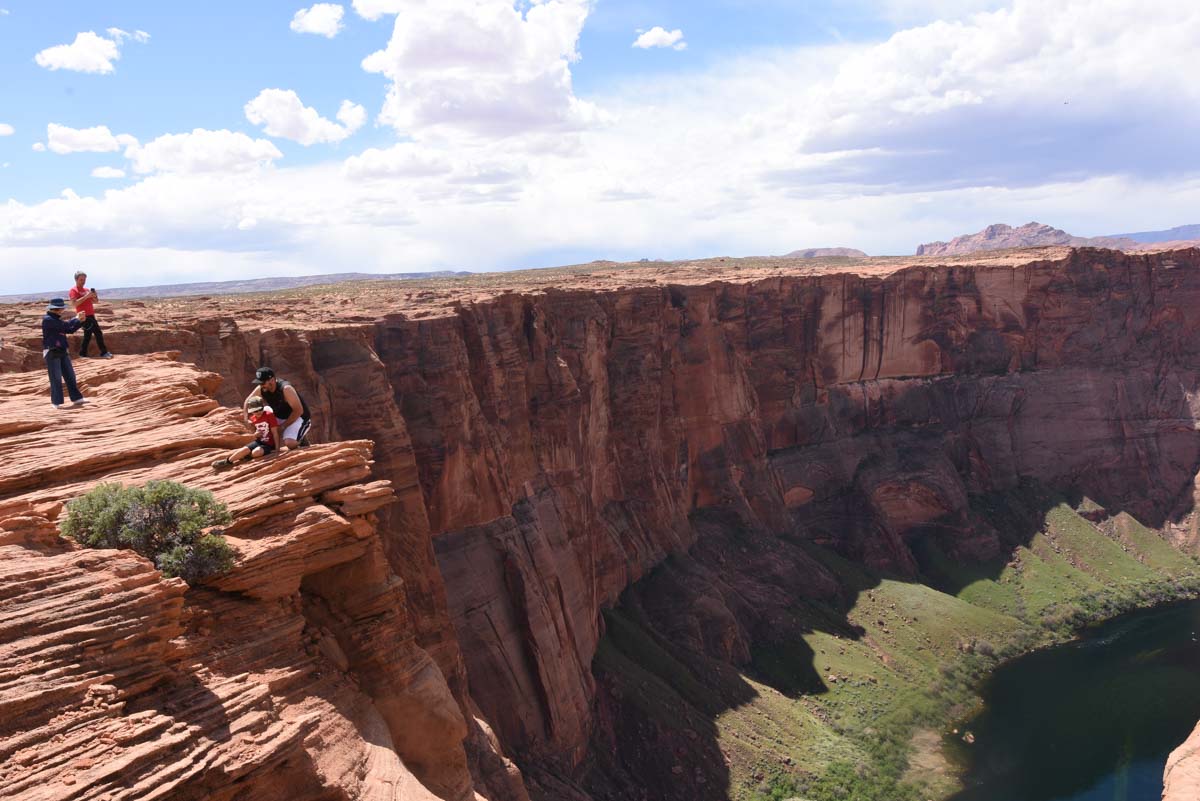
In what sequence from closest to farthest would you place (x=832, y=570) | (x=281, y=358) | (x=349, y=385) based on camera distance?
1. (x=281, y=358)
2. (x=349, y=385)
3. (x=832, y=570)

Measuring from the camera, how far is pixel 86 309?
69.9ft

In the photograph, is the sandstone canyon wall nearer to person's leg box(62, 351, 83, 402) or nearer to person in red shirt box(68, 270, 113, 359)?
person in red shirt box(68, 270, 113, 359)

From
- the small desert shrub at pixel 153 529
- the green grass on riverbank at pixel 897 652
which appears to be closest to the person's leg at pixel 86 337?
the small desert shrub at pixel 153 529

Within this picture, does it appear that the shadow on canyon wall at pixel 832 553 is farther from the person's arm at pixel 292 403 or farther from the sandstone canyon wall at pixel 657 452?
the person's arm at pixel 292 403

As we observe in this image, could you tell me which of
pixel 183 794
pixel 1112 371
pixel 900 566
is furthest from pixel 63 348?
pixel 1112 371

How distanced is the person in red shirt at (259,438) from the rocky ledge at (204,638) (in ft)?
1.15

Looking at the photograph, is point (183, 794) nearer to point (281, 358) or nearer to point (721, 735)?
point (281, 358)

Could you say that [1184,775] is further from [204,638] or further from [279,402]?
[279,402]

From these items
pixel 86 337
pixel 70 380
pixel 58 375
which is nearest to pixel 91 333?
pixel 86 337

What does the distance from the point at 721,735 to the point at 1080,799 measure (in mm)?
19445

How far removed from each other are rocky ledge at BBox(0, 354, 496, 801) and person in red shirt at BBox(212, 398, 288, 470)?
349mm

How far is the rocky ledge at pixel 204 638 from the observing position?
9.62 metres

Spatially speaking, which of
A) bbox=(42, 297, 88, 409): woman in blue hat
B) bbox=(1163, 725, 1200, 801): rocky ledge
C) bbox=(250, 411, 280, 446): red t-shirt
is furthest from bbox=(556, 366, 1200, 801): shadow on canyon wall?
bbox=(1163, 725, 1200, 801): rocky ledge

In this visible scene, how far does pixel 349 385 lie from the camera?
107ft
